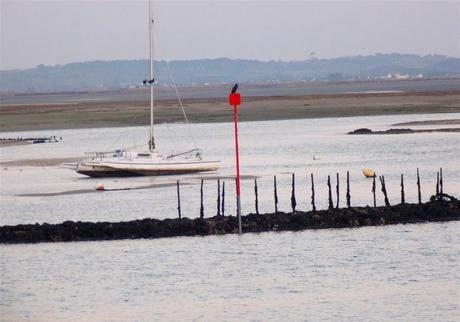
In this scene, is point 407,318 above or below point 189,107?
below

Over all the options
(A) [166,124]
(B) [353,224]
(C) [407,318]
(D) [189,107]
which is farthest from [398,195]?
(D) [189,107]

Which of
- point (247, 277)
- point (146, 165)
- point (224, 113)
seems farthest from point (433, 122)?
point (247, 277)

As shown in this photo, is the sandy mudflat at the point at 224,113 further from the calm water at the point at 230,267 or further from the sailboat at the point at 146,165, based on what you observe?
the calm water at the point at 230,267

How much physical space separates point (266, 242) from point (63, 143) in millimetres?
52771

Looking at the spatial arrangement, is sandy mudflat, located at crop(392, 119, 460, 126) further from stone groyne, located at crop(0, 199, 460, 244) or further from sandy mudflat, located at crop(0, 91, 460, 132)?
stone groyne, located at crop(0, 199, 460, 244)

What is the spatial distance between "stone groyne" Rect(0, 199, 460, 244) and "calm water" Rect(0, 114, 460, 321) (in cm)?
52

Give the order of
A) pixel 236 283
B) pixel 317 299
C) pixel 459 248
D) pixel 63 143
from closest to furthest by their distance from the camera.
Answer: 1. pixel 317 299
2. pixel 236 283
3. pixel 459 248
4. pixel 63 143

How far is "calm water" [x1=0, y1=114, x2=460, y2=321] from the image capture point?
94.5 feet

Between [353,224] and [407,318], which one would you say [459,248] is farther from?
[407,318]

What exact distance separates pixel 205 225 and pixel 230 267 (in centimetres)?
480

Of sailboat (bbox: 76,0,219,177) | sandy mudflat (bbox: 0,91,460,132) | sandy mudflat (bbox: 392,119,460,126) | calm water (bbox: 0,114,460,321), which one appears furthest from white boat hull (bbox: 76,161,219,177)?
sandy mudflat (bbox: 0,91,460,132)

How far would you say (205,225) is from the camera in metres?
38.8

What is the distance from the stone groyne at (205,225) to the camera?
1527 inches

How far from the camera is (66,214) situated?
46.6m
